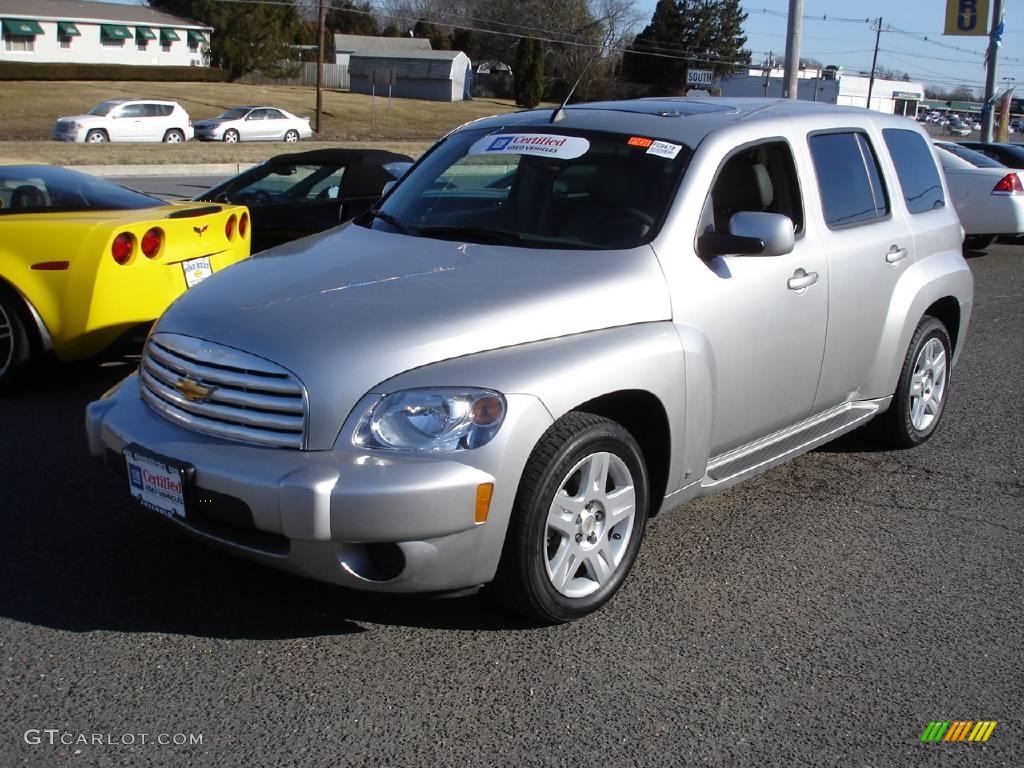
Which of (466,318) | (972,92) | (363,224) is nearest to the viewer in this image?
(466,318)

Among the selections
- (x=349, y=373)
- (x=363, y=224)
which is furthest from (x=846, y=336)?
(x=349, y=373)

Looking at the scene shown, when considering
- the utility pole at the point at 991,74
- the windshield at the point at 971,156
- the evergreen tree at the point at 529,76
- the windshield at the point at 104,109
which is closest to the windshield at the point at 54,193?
the windshield at the point at 971,156

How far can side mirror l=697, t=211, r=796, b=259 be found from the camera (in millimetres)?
4156

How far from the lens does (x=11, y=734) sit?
10.0ft

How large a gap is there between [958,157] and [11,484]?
44.7ft

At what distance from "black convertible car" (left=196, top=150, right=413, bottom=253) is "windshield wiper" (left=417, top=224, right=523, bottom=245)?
4.84m

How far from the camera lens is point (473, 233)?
4.44m

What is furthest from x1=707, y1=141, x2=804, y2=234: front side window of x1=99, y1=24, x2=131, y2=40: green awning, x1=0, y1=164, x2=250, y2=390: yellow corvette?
x1=99, y1=24, x2=131, y2=40: green awning

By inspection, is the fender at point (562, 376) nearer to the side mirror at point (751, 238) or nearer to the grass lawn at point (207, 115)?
the side mirror at point (751, 238)

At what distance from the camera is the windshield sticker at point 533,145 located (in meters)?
4.64

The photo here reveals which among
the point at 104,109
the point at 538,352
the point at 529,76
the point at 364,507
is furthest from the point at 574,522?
the point at 529,76

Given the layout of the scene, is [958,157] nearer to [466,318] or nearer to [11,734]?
[466,318]

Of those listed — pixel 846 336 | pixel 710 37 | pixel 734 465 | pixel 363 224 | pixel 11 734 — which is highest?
pixel 710 37

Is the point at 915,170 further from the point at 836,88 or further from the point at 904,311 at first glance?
the point at 836,88
